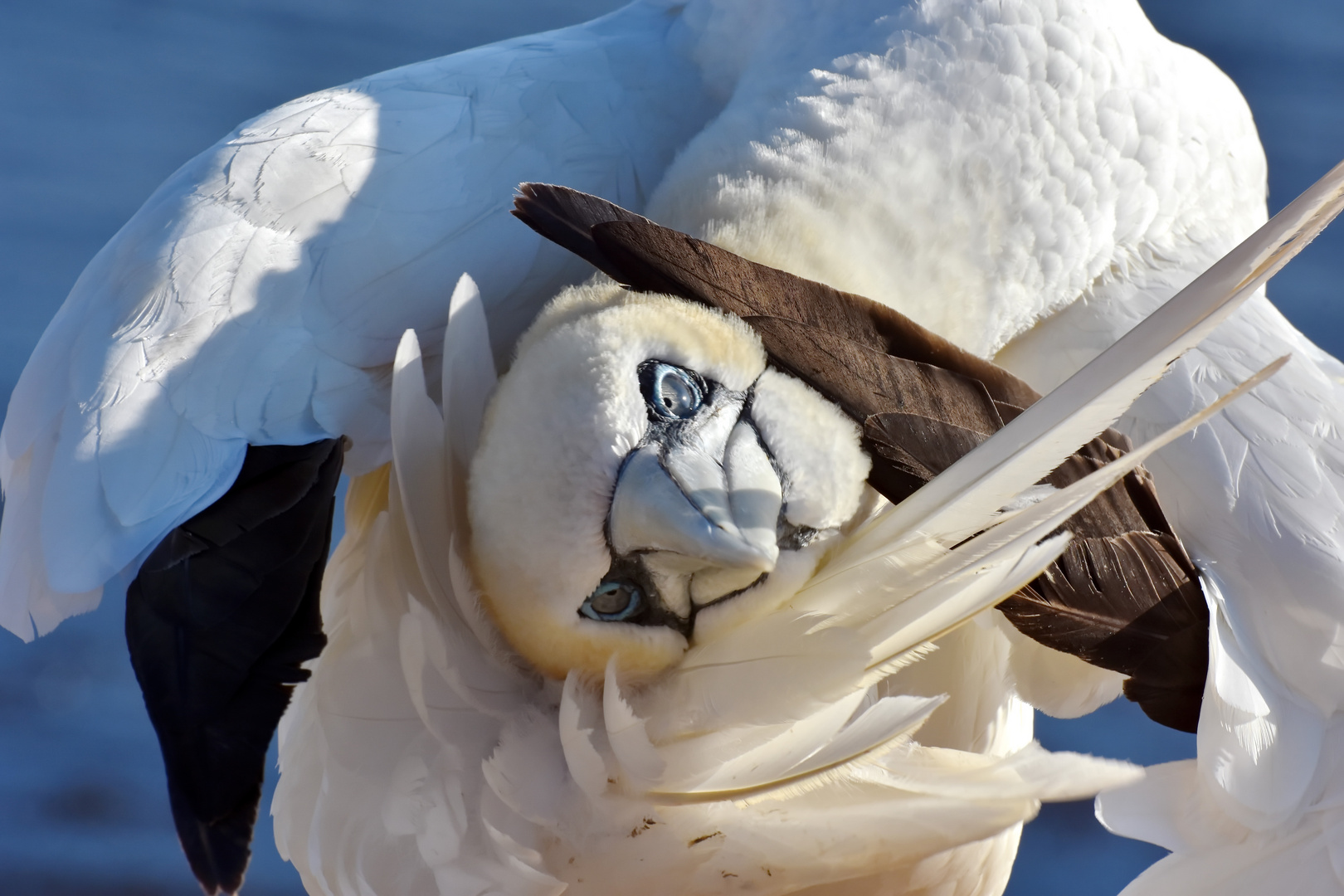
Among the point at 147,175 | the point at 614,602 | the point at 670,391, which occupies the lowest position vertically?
the point at 147,175

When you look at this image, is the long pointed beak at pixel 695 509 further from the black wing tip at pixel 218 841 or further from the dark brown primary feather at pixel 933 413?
the black wing tip at pixel 218 841

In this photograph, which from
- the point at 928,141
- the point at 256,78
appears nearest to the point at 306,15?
the point at 256,78

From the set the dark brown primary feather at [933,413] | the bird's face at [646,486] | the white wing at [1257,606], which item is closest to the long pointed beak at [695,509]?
the bird's face at [646,486]

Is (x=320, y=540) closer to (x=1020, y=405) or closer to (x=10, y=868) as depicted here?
(x=1020, y=405)

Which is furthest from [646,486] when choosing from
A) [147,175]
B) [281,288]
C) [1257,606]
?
[147,175]

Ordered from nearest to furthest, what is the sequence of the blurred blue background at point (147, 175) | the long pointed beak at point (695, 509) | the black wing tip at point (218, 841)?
the long pointed beak at point (695, 509), the black wing tip at point (218, 841), the blurred blue background at point (147, 175)

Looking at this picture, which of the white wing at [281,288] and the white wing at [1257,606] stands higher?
the white wing at [281,288]

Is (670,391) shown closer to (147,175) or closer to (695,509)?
(695,509)
